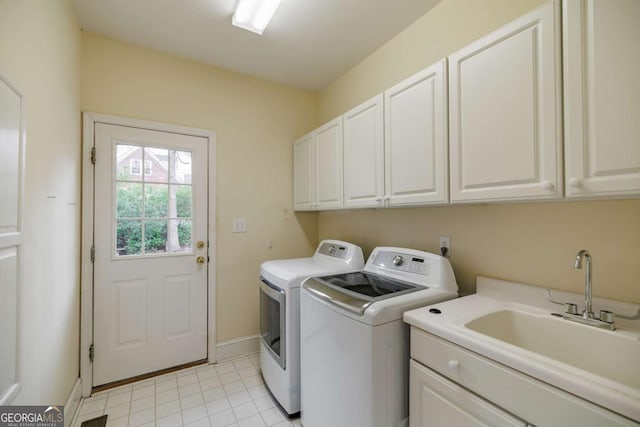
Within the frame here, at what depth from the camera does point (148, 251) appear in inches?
88.0

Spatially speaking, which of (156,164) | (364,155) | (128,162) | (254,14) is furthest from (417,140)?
(128,162)

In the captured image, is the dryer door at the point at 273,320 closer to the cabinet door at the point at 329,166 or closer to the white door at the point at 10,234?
the cabinet door at the point at 329,166

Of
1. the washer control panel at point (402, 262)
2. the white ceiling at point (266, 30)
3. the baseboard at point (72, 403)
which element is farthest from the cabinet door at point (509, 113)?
the baseboard at point (72, 403)

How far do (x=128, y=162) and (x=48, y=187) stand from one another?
81 cm

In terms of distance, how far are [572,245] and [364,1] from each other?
5.95 feet

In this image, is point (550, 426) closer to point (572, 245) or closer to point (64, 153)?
point (572, 245)

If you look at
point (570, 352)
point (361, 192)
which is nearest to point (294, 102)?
point (361, 192)

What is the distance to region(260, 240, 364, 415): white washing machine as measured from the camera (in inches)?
68.8

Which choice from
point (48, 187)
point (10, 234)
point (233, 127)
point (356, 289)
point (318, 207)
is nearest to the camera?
point (10, 234)

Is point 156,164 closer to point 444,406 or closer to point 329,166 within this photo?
point 329,166

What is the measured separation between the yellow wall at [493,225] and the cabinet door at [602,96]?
35 cm

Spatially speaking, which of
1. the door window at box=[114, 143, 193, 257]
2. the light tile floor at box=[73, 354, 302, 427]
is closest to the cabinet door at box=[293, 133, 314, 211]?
the door window at box=[114, 143, 193, 257]

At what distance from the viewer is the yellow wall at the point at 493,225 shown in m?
1.11

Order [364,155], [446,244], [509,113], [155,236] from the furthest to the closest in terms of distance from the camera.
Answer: [155,236], [364,155], [446,244], [509,113]
